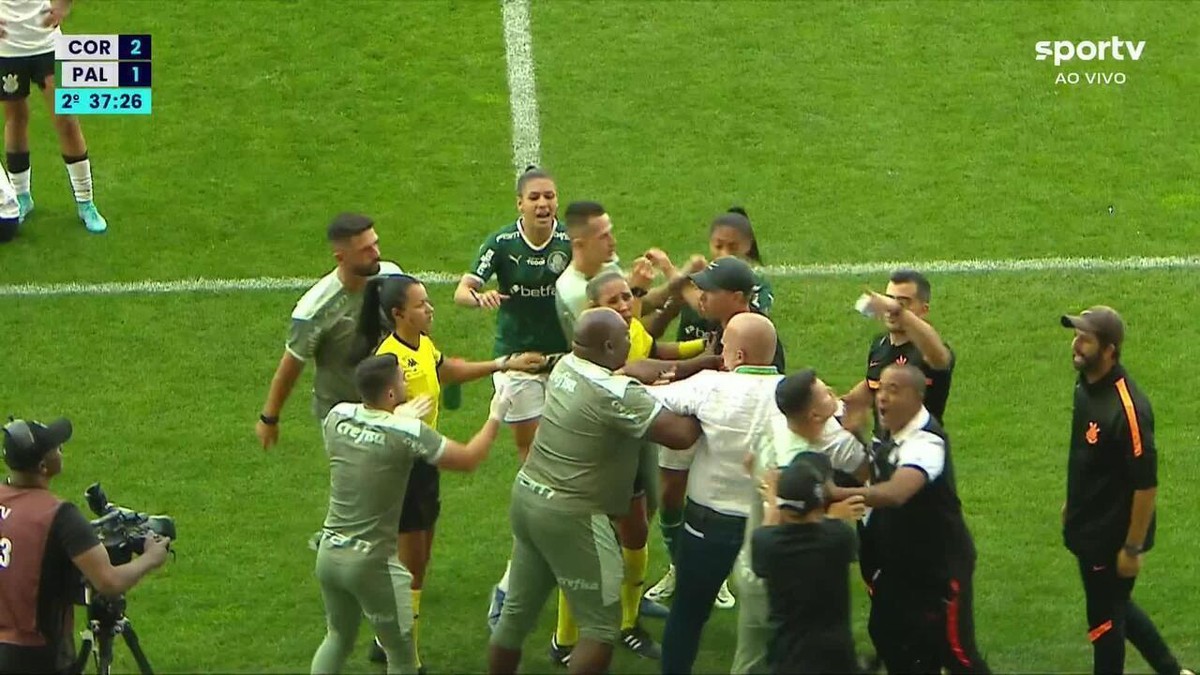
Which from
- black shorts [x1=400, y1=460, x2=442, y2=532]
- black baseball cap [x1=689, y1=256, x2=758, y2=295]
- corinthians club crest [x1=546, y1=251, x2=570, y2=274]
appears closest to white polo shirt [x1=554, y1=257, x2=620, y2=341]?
corinthians club crest [x1=546, y1=251, x2=570, y2=274]

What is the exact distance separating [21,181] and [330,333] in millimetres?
5033

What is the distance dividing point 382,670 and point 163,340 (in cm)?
387

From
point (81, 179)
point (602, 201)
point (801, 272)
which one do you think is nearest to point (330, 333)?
point (801, 272)

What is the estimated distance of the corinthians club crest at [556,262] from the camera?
8875mm

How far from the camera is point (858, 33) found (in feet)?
47.0

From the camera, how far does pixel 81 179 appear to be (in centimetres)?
1237

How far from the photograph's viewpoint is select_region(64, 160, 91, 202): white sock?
40.3ft

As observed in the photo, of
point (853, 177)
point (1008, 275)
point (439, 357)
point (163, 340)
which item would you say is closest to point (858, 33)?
point (853, 177)

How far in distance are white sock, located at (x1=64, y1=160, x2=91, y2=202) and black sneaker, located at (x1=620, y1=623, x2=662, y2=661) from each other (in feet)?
18.7

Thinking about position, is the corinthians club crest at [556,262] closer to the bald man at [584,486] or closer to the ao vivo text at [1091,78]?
the bald man at [584,486]

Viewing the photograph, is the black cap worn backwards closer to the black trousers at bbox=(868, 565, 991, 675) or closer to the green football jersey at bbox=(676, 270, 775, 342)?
the green football jersey at bbox=(676, 270, 775, 342)

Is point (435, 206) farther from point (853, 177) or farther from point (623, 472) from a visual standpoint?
point (623, 472)

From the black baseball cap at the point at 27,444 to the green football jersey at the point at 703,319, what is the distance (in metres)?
3.03

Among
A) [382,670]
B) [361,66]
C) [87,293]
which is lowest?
[382,670]
